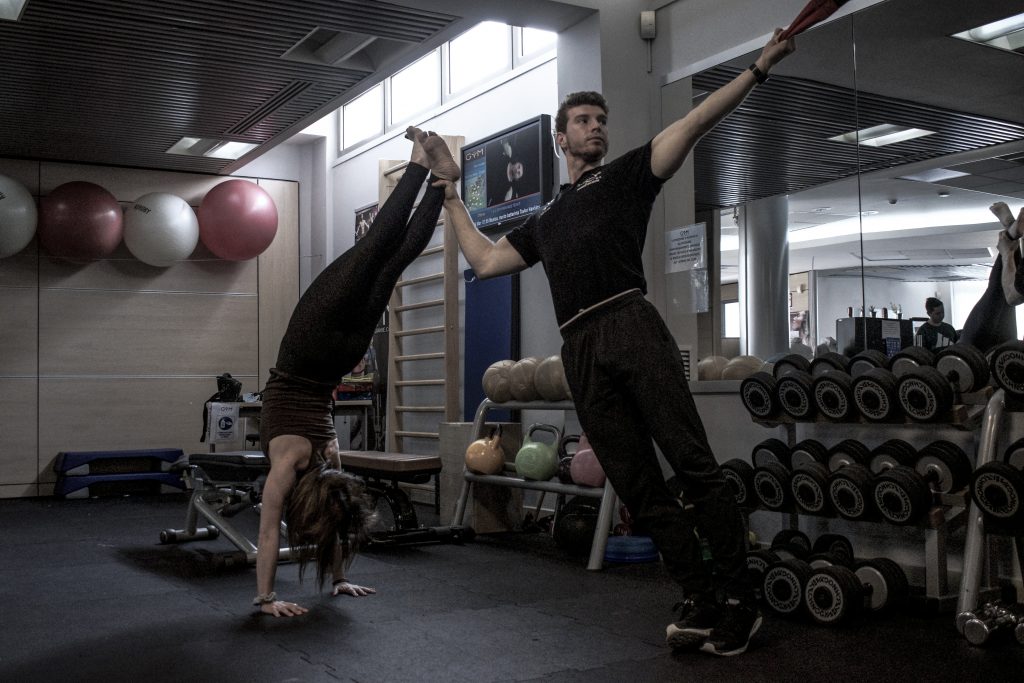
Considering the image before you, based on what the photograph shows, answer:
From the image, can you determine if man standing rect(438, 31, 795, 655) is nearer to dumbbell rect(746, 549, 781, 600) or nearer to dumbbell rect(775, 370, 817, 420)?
dumbbell rect(746, 549, 781, 600)

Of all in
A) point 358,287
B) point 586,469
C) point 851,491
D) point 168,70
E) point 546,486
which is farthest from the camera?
point 168,70

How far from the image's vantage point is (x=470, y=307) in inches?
230

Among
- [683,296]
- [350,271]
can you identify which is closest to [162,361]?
[683,296]

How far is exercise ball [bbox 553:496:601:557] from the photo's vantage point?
409cm

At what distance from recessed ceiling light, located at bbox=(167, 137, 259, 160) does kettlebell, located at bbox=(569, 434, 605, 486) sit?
13.9 ft

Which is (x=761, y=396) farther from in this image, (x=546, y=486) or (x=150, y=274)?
(x=150, y=274)

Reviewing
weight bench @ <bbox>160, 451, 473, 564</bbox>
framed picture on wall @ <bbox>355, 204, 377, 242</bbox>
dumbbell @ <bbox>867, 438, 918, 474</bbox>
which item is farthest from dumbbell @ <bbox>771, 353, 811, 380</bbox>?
framed picture on wall @ <bbox>355, 204, 377, 242</bbox>

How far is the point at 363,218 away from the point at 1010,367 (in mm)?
5504

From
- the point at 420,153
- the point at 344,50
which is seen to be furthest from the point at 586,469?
the point at 344,50

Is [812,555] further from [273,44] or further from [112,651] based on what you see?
[273,44]

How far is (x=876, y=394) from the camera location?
3094 millimetres

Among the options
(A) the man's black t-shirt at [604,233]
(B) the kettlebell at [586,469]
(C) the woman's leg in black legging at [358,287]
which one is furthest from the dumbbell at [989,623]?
(C) the woman's leg in black legging at [358,287]

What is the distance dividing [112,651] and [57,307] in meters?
5.44

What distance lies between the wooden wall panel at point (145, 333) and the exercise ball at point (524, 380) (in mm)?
4194
